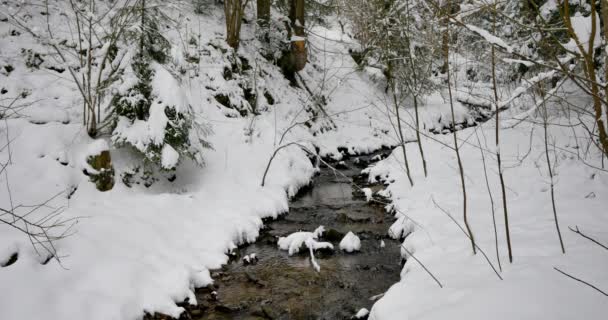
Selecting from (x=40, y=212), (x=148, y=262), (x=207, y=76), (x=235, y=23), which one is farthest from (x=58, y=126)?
(x=235, y=23)

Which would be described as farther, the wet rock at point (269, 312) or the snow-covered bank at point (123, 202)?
the wet rock at point (269, 312)

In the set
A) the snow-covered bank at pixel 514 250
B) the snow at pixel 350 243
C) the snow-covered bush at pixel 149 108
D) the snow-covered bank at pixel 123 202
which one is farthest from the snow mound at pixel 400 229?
the snow-covered bush at pixel 149 108

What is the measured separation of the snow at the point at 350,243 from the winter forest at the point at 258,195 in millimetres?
54

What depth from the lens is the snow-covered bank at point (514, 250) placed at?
117 inches

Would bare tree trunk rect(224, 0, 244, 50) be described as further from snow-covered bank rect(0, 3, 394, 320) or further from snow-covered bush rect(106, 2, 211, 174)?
snow-covered bush rect(106, 2, 211, 174)

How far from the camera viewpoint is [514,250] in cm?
418

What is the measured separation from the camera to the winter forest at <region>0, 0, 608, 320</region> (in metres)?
3.39

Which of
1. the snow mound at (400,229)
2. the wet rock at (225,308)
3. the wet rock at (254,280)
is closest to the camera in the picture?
the wet rock at (225,308)

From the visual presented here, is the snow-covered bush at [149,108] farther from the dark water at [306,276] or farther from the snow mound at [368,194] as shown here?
the snow mound at [368,194]

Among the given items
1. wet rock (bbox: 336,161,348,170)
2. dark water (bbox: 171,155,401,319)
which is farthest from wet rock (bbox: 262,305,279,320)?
wet rock (bbox: 336,161,348,170)

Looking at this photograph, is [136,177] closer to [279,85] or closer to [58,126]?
[58,126]

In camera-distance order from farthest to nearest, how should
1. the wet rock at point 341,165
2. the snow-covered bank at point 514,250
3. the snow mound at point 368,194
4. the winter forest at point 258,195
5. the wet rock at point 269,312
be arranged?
the wet rock at point 341,165
the snow mound at point 368,194
the wet rock at point 269,312
the winter forest at point 258,195
the snow-covered bank at point 514,250

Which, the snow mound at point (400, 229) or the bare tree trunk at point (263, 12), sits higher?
the bare tree trunk at point (263, 12)

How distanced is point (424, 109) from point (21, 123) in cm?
1423
